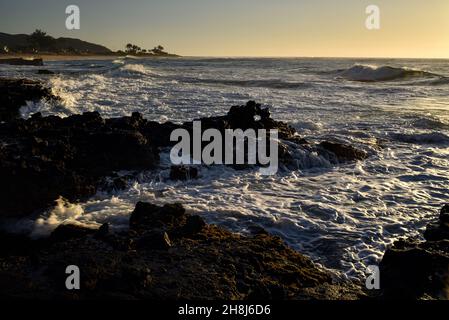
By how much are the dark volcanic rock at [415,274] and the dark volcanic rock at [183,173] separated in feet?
13.4

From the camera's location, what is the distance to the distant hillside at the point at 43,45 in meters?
88.1

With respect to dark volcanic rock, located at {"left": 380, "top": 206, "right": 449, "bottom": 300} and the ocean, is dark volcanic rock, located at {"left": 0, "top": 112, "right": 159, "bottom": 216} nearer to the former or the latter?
the ocean

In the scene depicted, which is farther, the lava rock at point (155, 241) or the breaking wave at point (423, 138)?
the breaking wave at point (423, 138)

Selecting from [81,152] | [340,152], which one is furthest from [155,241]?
[340,152]

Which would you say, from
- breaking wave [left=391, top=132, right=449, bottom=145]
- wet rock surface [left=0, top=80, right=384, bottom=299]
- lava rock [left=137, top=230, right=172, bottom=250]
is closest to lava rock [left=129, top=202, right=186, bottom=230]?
wet rock surface [left=0, top=80, right=384, bottom=299]

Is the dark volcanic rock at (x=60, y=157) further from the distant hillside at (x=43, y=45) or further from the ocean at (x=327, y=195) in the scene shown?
the distant hillside at (x=43, y=45)

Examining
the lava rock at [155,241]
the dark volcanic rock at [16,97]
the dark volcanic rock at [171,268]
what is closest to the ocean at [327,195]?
the dark volcanic rock at [16,97]

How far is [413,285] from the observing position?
172 inches

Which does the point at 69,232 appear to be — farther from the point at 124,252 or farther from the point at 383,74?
the point at 383,74

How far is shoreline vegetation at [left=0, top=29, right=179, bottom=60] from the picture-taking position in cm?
7286

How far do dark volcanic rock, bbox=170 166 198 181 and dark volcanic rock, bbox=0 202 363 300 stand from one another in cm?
264

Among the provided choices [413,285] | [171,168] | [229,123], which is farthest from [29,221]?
[229,123]
